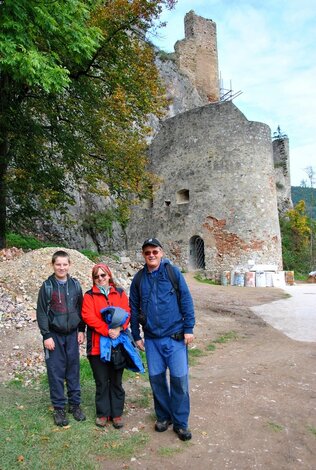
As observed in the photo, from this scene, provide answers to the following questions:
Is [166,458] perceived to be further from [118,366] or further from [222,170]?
[222,170]

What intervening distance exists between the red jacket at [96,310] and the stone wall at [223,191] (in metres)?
12.5

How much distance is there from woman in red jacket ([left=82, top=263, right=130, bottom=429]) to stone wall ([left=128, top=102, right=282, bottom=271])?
493 inches

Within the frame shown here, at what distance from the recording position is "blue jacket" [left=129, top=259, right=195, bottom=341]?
3.19m

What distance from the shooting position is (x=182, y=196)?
17.3m

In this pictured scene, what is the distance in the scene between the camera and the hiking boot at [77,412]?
3.30 m

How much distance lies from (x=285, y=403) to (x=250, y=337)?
2.92 m

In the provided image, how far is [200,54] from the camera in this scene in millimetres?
28375

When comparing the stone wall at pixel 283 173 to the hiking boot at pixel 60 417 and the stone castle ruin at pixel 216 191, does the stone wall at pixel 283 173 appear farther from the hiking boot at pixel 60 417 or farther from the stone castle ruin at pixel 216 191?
the hiking boot at pixel 60 417

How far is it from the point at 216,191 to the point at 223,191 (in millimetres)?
307

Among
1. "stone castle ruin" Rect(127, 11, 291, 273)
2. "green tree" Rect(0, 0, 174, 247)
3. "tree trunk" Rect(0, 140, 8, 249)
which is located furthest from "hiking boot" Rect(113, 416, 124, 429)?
"stone castle ruin" Rect(127, 11, 291, 273)

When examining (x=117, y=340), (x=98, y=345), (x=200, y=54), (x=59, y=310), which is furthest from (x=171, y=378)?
(x=200, y=54)

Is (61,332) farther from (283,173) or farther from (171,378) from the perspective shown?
(283,173)

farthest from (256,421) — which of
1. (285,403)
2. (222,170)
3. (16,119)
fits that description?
(222,170)

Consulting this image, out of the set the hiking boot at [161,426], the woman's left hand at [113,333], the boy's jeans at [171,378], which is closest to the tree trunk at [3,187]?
the woman's left hand at [113,333]
